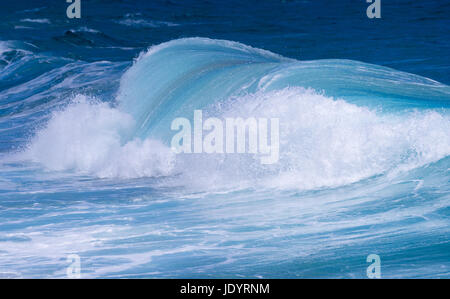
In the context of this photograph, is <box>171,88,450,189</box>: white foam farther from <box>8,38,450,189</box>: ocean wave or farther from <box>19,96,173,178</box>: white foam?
<box>19,96,173,178</box>: white foam

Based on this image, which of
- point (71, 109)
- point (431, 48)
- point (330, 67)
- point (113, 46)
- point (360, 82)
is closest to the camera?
point (360, 82)

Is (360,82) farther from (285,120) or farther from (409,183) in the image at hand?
(409,183)

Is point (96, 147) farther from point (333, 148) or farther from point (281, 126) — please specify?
point (333, 148)

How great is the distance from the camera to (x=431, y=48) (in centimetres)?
1506

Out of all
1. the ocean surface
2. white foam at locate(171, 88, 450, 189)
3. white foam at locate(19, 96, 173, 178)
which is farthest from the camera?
white foam at locate(19, 96, 173, 178)

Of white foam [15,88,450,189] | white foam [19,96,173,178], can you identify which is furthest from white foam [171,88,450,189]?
white foam [19,96,173,178]

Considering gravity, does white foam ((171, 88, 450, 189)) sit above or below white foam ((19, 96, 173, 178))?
below

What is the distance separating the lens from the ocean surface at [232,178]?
4.73 m

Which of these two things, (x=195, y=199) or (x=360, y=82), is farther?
(x=360, y=82)

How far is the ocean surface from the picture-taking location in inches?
186

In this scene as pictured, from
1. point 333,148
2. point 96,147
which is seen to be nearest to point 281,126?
point 333,148

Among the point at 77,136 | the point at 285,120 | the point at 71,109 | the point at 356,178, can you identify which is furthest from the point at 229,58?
the point at 356,178

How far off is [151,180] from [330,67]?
8.30 ft

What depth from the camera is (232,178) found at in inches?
267
